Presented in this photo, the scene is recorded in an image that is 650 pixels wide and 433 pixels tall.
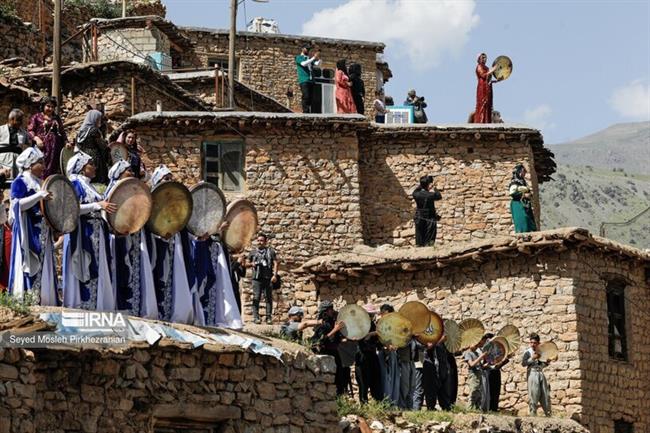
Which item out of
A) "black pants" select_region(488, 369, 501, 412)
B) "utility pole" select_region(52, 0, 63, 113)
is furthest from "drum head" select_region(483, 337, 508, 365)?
"utility pole" select_region(52, 0, 63, 113)

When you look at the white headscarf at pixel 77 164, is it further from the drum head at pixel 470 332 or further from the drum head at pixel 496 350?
the drum head at pixel 496 350

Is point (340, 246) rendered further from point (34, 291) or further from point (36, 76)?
point (34, 291)

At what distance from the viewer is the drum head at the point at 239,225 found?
60.2 ft

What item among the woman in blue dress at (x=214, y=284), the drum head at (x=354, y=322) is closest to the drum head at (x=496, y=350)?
the drum head at (x=354, y=322)

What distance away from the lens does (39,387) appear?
1488 cm

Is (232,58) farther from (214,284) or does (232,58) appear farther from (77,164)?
(77,164)

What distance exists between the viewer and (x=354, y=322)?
2039 centimetres

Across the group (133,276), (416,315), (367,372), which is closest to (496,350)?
(416,315)

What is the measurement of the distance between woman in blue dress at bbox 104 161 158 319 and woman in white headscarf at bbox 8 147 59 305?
2.36 ft

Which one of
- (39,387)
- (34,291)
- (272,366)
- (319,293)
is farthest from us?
(319,293)

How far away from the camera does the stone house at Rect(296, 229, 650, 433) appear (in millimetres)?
25516

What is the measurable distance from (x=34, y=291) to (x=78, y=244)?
27.2 inches

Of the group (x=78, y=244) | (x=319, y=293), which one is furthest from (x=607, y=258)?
(x=78, y=244)

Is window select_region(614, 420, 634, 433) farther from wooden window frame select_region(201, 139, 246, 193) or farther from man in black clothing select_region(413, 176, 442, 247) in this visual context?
wooden window frame select_region(201, 139, 246, 193)
